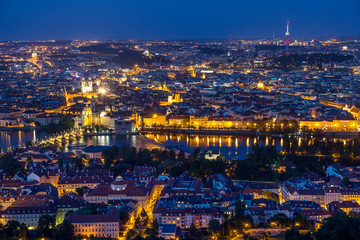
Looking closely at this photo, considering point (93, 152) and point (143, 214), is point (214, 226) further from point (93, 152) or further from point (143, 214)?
point (93, 152)

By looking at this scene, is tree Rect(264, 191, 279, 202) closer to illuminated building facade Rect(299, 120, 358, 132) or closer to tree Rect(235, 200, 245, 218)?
tree Rect(235, 200, 245, 218)

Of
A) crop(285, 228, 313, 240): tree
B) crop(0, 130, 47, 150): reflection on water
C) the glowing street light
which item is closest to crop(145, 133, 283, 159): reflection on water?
crop(0, 130, 47, 150): reflection on water

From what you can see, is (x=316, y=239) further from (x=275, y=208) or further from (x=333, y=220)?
(x=275, y=208)

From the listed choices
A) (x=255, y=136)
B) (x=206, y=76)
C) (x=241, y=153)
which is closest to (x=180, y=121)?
(x=255, y=136)

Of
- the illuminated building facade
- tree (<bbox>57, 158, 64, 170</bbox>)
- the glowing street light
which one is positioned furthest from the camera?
the glowing street light

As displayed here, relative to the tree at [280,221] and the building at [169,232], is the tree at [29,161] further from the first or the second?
the tree at [280,221]

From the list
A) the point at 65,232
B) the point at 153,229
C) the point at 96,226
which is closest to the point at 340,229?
the point at 153,229
